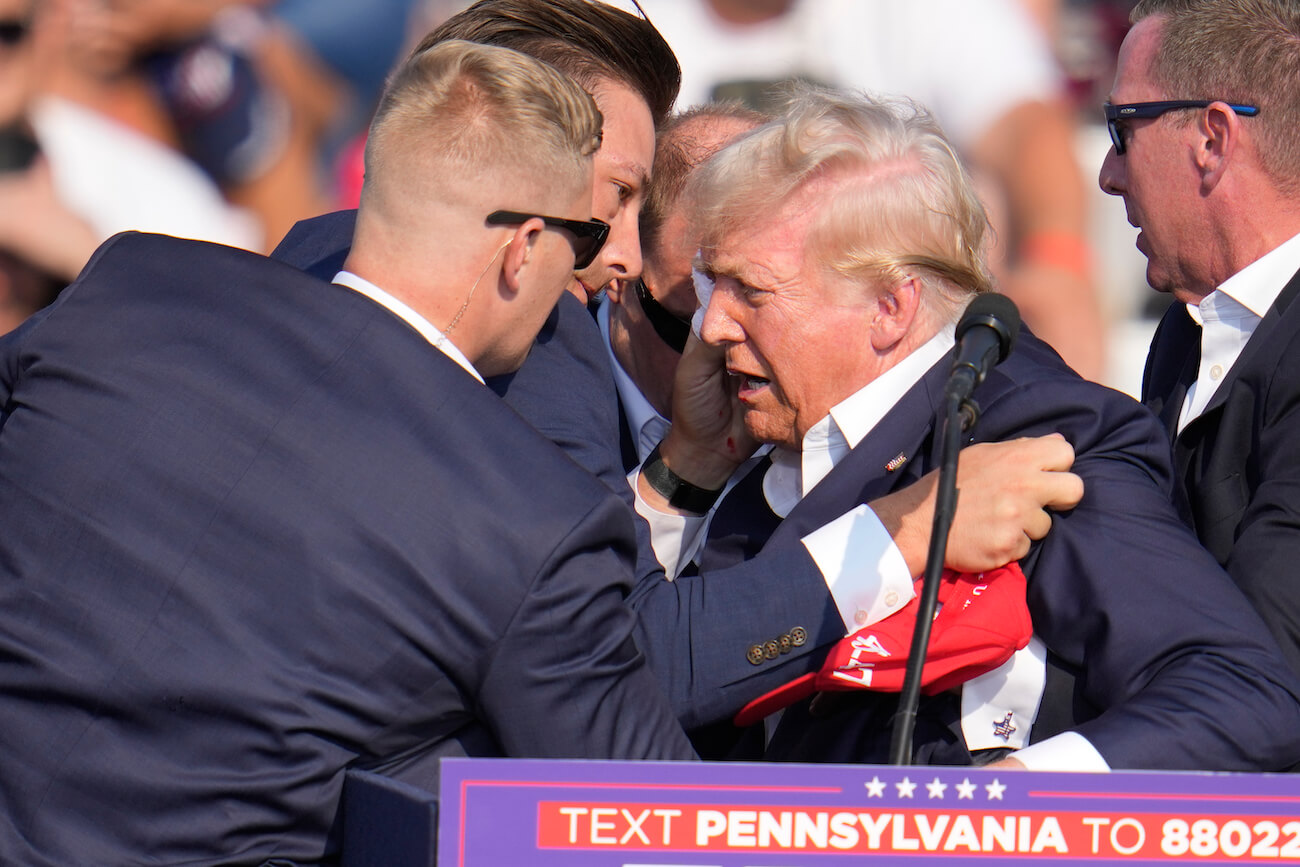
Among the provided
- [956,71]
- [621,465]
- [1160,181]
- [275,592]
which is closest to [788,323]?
[621,465]

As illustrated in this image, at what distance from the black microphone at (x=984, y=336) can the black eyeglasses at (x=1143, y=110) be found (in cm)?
126

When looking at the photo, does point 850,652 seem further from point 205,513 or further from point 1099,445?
point 205,513

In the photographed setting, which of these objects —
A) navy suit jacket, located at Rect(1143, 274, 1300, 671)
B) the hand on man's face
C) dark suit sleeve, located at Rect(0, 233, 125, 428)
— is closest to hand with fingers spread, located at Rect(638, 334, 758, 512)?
the hand on man's face

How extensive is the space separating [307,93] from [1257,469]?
2.98 meters

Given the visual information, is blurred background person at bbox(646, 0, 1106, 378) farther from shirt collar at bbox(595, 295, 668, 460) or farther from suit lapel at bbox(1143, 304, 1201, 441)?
shirt collar at bbox(595, 295, 668, 460)

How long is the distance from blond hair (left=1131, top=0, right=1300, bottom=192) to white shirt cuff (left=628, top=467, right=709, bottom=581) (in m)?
1.26

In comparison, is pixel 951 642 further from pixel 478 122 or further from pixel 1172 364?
pixel 1172 364

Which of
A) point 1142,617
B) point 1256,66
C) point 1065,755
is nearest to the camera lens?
point 1065,755

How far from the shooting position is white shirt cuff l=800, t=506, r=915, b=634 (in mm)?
2062

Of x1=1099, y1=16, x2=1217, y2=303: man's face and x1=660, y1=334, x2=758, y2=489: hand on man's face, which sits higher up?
x1=1099, y1=16, x2=1217, y2=303: man's face

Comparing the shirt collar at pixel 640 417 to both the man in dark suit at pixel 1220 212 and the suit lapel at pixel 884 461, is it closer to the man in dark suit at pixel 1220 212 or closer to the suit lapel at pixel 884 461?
the suit lapel at pixel 884 461

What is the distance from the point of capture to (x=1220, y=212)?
277 cm

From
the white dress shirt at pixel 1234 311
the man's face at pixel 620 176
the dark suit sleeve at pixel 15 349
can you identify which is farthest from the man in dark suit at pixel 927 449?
the dark suit sleeve at pixel 15 349

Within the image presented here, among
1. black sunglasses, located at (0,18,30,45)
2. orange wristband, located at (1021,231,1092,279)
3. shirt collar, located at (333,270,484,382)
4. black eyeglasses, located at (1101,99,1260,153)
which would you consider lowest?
shirt collar, located at (333,270,484,382)
